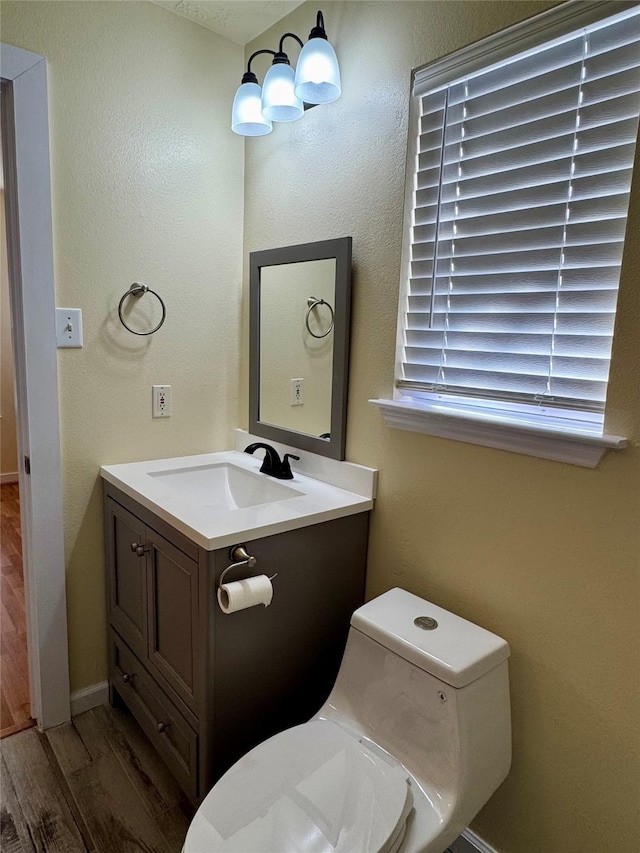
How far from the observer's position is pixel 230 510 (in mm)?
1607

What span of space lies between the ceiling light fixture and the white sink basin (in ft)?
3.72

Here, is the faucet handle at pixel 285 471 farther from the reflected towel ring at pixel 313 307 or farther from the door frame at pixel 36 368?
the door frame at pixel 36 368

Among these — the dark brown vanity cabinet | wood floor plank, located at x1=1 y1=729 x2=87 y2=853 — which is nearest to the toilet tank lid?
the dark brown vanity cabinet

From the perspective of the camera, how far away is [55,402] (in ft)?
5.51

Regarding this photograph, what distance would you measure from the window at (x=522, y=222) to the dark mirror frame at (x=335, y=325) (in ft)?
0.68

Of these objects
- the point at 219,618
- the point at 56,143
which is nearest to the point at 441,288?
the point at 219,618

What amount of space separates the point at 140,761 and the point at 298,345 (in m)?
1.44

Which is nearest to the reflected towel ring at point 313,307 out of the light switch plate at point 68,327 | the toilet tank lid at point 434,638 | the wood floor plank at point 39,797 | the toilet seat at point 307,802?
the light switch plate at point 68,327

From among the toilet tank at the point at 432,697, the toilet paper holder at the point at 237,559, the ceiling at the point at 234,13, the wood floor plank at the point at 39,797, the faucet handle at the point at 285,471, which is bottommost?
the wood floor plank at the point at 39,797

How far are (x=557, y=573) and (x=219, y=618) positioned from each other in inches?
31.9

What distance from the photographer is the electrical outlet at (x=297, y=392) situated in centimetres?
182

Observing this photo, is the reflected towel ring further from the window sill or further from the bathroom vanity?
the bathroom vanity

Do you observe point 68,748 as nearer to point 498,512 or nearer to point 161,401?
point 161,401

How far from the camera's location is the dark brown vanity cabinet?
4.44 ft
